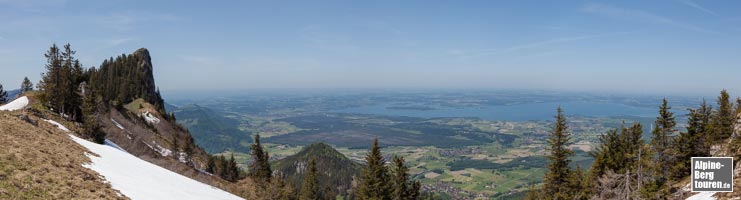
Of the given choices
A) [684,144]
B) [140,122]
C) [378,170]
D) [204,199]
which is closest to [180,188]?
[204,199]

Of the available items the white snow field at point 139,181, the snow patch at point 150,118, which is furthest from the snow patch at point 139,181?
the snow patch at point 150,118

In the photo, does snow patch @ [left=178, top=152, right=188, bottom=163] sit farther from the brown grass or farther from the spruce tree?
the spruce tree

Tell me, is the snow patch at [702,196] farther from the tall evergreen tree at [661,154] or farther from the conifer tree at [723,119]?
the conifer tree at [723,119]

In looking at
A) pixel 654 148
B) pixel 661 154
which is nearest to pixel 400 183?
pixel 654 148

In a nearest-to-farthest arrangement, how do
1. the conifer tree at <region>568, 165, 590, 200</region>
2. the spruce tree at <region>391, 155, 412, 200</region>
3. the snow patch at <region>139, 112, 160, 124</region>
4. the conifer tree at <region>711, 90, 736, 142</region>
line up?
the conifer tree at <region>711, 90, 736, 142</region>
the conifer tree at <region>568, 165, 590, 200</region>
the spruce tree at <region>391, 155, 412, 200</region>
the snow patch at <region>139, 112, 160, 124</region>

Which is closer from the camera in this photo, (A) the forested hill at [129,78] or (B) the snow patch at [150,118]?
(B) the snow patch at [150,118]

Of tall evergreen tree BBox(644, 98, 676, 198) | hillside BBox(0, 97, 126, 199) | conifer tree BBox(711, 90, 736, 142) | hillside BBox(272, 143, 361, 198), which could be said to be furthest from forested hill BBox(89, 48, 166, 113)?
conifer tree BBox(711, 90, 736, 142)
